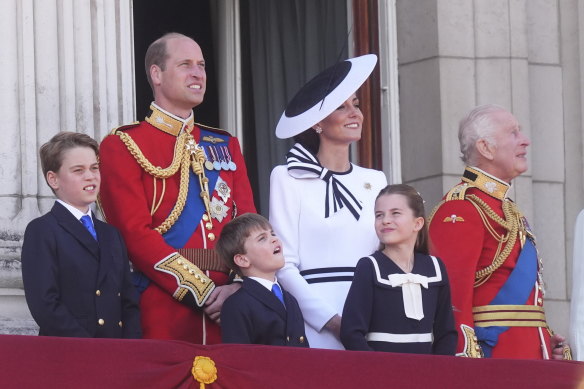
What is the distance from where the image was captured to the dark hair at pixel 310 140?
8.14 metres

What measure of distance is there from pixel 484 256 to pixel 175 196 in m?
1.44

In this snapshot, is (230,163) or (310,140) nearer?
(230,163)

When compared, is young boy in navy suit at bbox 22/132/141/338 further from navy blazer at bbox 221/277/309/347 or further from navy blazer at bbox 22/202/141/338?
navy blazer at bbox 221/277/309/347

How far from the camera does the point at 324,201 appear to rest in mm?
7934

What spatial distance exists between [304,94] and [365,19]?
2201 mm

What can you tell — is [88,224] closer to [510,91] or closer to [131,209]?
[131,209]

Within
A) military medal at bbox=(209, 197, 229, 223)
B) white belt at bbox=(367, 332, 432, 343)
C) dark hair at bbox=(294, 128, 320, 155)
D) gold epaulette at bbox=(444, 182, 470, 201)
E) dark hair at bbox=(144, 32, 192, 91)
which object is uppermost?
dark hair at bbox=(144, 32, 192, 91)

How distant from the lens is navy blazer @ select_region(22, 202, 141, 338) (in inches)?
272

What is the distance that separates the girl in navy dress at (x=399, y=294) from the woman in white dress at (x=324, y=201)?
27 cm

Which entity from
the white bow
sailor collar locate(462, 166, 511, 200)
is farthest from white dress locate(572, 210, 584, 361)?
the white bow

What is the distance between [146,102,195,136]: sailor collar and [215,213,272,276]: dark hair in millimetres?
652

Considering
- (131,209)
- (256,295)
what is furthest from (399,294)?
(131,209)

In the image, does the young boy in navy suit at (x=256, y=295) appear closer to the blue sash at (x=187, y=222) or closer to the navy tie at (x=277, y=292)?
the navy tie at (x=277, y=292)

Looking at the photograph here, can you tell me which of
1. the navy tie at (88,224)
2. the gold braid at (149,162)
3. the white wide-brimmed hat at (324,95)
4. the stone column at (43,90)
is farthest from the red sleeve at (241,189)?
the navy tie at (88,224)
